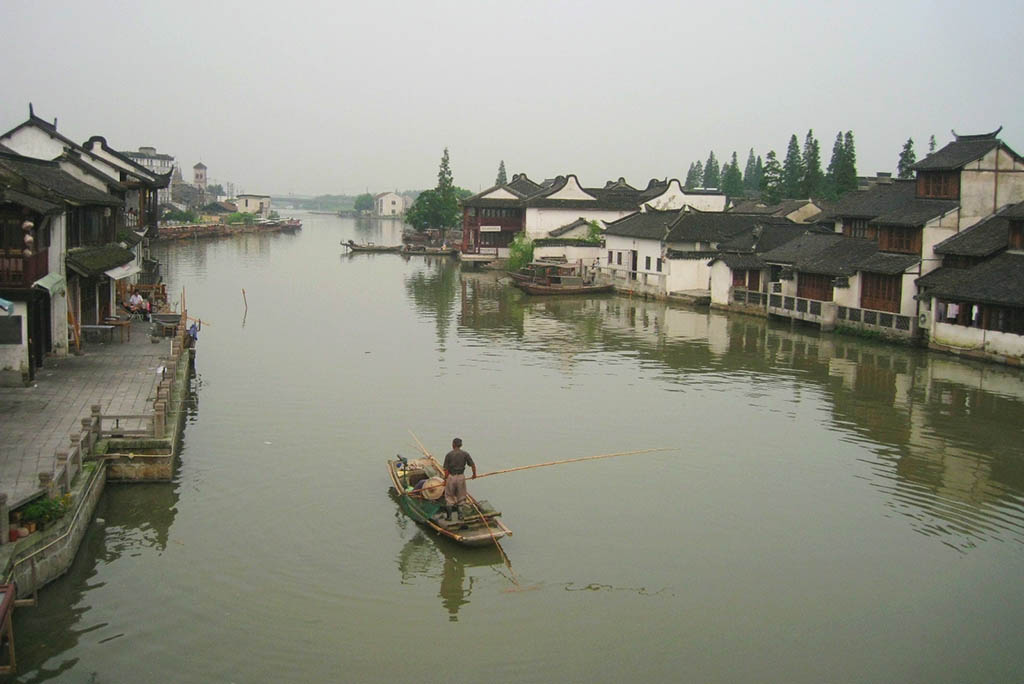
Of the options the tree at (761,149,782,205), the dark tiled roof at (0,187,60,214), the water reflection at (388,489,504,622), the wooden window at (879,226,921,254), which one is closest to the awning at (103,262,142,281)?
the dark tiled roof at (0,187,60,214)

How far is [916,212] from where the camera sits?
1534 inches

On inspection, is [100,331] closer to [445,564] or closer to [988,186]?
[445,564]

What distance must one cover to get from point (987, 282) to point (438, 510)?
2536cm

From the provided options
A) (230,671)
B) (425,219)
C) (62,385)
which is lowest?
(230,671)

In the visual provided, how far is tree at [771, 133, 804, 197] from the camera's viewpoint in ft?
331

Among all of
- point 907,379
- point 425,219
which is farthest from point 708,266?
point 425,219

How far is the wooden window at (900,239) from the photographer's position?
126 ft

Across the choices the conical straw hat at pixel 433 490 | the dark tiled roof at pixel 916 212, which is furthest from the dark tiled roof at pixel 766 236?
the conical straw hat at pixel 433 490

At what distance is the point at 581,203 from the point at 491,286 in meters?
15.4

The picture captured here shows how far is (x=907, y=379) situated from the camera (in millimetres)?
31484

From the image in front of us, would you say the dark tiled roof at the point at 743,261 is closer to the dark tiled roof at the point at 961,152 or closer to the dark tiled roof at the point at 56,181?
the dark tiled roof at the point at 961,152

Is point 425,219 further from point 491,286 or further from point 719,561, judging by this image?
point 719,561

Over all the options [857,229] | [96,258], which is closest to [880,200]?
[857,229]

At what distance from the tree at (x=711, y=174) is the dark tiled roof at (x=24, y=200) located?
136415mm
